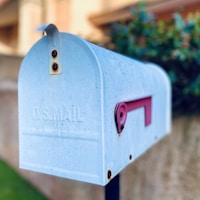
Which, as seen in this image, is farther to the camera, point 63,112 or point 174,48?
point 174,48

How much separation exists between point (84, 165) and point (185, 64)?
189cm

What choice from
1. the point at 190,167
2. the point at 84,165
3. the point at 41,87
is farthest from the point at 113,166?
the point at 190,167

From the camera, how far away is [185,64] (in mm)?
2627

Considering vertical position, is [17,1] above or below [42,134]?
above

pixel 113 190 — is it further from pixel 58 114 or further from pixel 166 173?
pixel 166 173

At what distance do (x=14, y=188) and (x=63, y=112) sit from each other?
2.76m

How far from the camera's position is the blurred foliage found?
2447 mm

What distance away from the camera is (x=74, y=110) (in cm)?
110

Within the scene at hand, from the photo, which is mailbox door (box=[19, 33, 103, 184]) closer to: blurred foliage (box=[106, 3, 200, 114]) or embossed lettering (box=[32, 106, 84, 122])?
embossed lettering (box=[32, 106, 84, 122])

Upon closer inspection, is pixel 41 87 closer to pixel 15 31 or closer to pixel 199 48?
pixel 199 48

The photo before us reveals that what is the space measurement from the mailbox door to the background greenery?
7.51ft

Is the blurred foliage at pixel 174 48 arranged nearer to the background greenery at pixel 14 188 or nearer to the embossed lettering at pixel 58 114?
the embossed lettering at pixel 58 114

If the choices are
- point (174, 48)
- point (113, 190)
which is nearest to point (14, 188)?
point (113, 190)

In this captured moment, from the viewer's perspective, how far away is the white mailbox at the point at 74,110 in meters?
1.06
